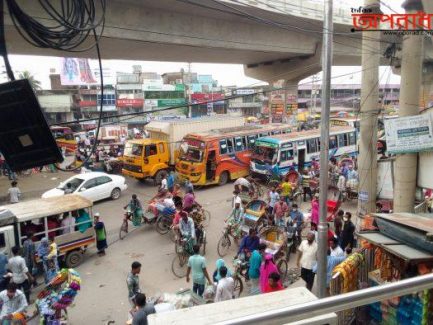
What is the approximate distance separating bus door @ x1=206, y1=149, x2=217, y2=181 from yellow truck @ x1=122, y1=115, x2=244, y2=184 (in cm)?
229

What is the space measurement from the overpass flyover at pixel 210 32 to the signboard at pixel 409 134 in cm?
343

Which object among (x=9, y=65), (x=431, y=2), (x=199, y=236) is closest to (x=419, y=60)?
(x=431, y=2)

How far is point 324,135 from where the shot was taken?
6.75 metres

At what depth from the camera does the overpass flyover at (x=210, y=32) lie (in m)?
14.6

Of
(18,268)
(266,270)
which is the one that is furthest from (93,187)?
(266,270)

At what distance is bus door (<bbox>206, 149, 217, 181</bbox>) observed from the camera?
58.9 feet

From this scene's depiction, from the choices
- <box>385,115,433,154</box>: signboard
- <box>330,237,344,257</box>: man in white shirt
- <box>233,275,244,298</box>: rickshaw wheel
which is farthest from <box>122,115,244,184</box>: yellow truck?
<box>330,237,344,257</box>: man in white shirt

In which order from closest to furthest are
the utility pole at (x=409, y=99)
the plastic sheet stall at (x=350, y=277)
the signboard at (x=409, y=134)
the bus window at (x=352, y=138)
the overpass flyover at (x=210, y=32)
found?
the plastic sheet stall at (x=350, y=277) → the signboard at (x=409, y=134) → the utility pole at (x=409, y=99) → the overpass flyover at (x=210, y=32) → the bus window at (x=352, y=138)

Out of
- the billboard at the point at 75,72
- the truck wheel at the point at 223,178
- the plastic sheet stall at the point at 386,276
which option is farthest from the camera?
the billboard at the point at 75,72

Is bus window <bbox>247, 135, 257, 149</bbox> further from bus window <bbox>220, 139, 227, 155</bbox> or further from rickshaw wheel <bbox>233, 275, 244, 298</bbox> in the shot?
rickshaw wheel <bbox>233, 275, 244, 298</bbox>

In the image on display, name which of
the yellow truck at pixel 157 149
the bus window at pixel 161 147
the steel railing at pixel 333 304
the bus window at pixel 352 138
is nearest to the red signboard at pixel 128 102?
the yellow truck at pixel 157 149

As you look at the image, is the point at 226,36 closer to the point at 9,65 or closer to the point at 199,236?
the point at 199,236

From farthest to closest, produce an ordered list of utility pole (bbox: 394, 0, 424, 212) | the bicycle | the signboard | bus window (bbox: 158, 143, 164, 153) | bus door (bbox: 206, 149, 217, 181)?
bus window (bbox: 158, 143, 164, 153) < bus door (bbox: 206, 149, 217, 181) < the bicycle < utility pole (bbox: 394, 0, 424, 212) < the signboard

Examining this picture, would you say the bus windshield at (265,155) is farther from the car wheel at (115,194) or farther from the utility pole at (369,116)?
the utility pole at (369,116)
